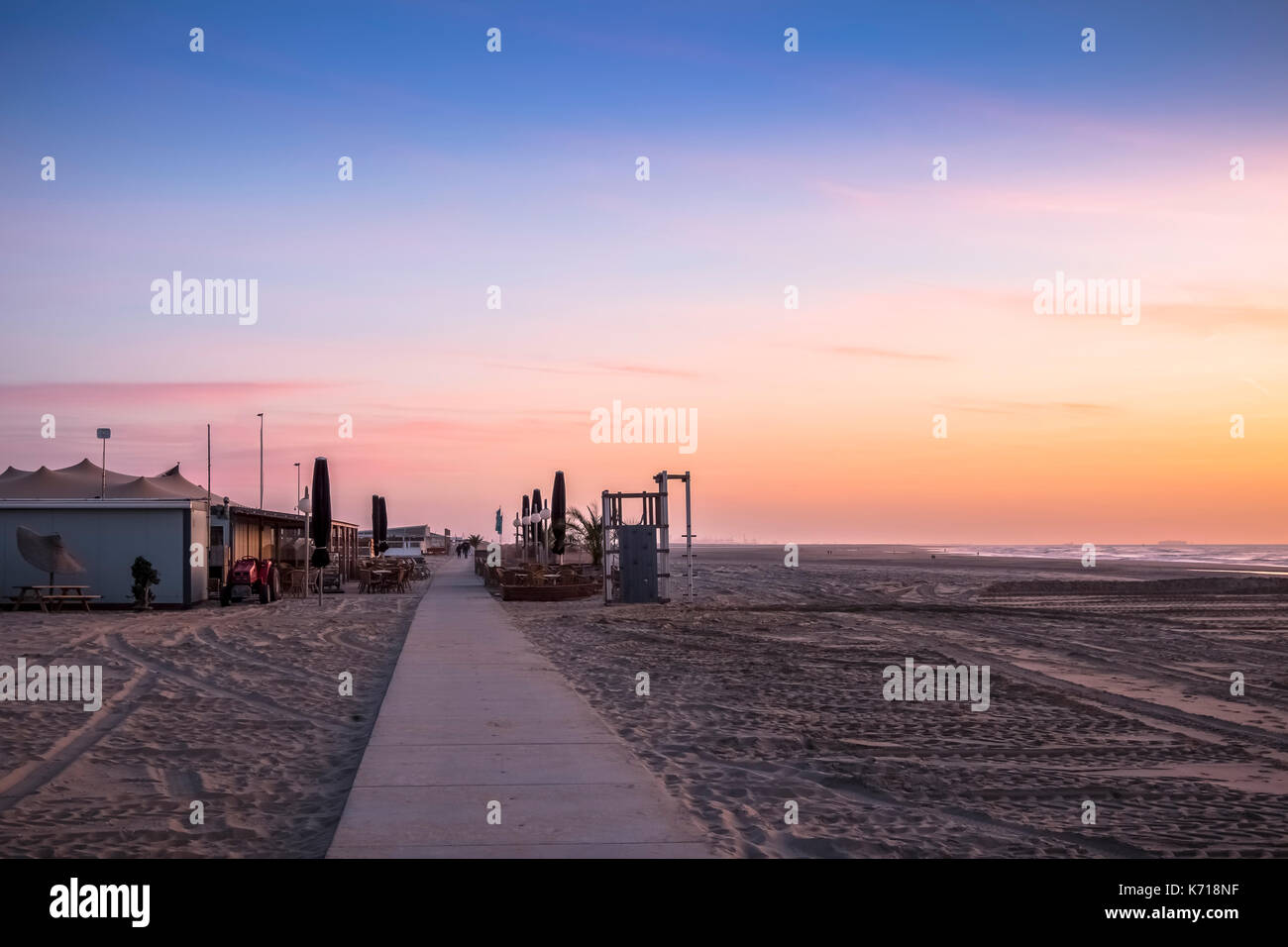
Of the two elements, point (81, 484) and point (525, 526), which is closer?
point (525, 526)

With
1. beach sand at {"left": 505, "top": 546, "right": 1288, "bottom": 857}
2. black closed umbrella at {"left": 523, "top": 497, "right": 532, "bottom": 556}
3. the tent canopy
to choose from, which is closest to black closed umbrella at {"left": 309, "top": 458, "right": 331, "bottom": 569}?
beach sand at {"left": 505, "top": 546, "right": 1288, "bottom": 857}

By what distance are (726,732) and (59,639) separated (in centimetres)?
1141

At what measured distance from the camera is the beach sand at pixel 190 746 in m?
5.43

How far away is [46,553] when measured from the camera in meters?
20.4

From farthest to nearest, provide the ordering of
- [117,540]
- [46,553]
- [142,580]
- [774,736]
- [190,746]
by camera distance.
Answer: [117,540]
[142,580]
[46,553]
[774,736]
[190,746]

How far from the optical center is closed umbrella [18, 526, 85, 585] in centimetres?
2019

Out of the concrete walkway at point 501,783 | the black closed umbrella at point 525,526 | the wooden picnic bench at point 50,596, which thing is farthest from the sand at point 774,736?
the black closed umbrella at point 525,526

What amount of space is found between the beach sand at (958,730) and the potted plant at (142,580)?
8.60m

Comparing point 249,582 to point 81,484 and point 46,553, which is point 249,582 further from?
point 81,484

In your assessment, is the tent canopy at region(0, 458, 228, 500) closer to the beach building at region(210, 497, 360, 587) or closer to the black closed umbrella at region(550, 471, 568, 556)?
the beach building at region(210, 497, 360, 587)

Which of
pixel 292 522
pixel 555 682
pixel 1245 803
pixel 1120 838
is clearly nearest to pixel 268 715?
pixel 555 682

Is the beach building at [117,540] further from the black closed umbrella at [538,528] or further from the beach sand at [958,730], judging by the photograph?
the black closed umbrella at [538,528]

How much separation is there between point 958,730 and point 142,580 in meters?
18.0

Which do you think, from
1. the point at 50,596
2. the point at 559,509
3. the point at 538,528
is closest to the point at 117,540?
the point at 50,596
